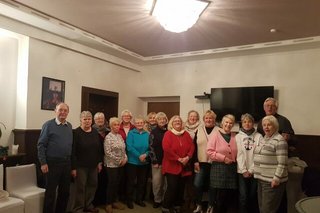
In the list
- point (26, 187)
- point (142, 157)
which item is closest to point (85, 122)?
point (142, 157)

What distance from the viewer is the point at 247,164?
3074 millimetres

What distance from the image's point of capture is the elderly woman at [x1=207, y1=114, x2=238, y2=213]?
319cm

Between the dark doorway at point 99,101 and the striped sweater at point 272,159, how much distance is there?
10.9 feet

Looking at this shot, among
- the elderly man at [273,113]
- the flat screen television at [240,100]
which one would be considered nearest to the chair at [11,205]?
the elderly man at [273,113]

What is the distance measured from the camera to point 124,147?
3758 millimetres

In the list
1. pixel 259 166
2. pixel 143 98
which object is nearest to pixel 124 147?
pixel 259 166

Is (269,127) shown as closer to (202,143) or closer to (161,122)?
(202,143)

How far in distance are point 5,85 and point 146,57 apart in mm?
2870

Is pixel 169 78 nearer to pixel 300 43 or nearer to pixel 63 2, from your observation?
pixel 300 43

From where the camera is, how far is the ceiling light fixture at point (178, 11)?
9.82 feet

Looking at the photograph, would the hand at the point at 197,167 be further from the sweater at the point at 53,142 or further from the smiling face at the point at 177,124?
the sweater at the point at 53,142

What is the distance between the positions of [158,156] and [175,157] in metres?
0.40

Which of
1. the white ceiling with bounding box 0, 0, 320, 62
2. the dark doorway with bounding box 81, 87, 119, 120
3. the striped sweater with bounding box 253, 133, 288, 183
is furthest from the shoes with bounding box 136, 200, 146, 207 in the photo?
the white ceiling with bounding box 0, 0, 320, 62

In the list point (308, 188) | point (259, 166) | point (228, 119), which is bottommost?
point (308, 188)
